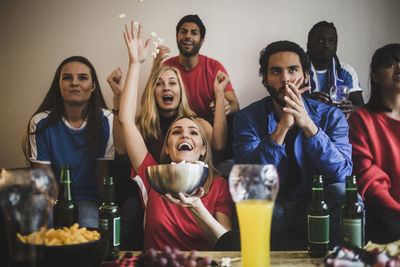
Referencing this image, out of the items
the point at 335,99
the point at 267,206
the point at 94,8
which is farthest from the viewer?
the point at 94,8

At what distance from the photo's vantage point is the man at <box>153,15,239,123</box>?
8.90ft

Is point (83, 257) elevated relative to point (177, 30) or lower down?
lower down

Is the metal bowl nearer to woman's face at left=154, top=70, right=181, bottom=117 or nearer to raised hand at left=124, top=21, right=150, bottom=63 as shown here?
raised hand at left=124, top=21, right=150, bottom=63

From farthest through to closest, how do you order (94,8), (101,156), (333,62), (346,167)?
(94,8)
(333,62)
(101,156)
(346,167)

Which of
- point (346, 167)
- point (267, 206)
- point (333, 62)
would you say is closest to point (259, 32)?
point (333, 62)

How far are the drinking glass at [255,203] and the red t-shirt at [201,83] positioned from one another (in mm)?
1831

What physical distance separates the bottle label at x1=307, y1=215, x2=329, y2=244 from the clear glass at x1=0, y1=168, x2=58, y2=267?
74cm

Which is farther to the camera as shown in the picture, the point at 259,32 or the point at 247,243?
the point at 259,32

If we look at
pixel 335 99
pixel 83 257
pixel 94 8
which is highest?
pixel 94 8

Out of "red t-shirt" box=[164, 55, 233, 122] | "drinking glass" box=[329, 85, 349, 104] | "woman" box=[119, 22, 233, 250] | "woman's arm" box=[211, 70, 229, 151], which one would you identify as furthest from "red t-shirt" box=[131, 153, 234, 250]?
"red t-shirt" box=[164, 55, 233, 122]

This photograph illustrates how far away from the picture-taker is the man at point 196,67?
8.90ft

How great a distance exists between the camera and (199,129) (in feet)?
6.06

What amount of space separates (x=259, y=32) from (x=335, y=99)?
1.01 metres

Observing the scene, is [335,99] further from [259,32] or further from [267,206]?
[267,206]
